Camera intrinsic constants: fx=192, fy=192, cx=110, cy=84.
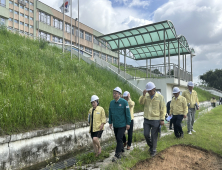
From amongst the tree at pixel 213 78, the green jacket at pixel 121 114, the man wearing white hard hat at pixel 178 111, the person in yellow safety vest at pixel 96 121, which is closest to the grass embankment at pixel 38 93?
the person in yellow safety vest at pixel 96 121

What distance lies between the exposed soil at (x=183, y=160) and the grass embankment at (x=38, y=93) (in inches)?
120

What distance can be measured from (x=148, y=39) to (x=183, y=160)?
12393mm

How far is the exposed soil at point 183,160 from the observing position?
4.56 meters

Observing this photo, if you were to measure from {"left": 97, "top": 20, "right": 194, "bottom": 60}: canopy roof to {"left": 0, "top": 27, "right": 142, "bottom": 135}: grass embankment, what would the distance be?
6.50 metres

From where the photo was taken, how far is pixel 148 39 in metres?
15.9

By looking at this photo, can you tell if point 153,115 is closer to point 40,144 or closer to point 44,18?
point 40,144

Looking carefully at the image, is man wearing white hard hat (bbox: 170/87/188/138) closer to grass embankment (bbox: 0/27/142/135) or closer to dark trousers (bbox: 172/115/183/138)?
dark trousers (bbox: 172/115/183/138)

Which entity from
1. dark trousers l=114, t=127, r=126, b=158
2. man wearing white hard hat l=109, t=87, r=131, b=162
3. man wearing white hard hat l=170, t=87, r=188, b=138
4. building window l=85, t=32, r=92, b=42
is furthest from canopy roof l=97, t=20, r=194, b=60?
building window l=85, t=32, r=92, b=42

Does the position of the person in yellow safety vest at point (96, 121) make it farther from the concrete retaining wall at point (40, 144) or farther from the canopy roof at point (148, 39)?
the canopy roof at point (148, 39)

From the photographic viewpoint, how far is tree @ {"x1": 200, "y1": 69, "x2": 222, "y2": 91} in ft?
174

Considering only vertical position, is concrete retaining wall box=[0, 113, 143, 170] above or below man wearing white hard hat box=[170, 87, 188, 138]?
below

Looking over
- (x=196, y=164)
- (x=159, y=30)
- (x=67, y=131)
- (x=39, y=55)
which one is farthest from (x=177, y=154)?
(x=159, y=30)

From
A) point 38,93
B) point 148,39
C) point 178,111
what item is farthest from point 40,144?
point 148,39

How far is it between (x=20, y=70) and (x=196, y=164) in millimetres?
6846
